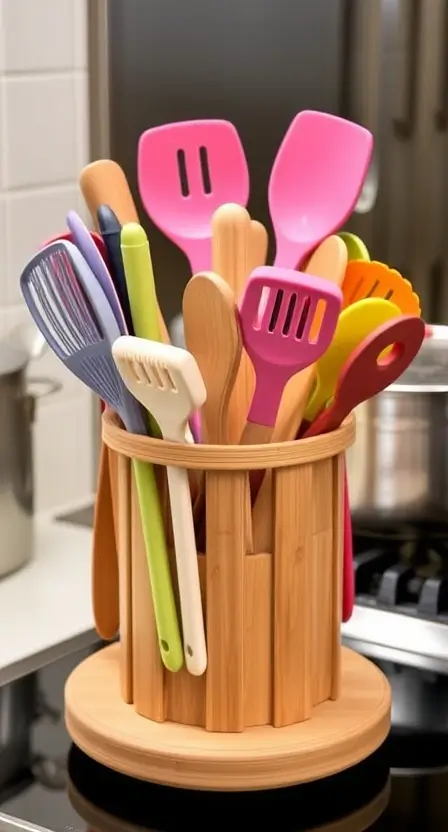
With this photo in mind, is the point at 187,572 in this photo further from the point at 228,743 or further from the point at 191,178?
the point at 191,178

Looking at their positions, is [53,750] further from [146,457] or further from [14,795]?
[146,457]

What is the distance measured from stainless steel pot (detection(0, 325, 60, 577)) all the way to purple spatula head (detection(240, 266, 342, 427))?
424 mm

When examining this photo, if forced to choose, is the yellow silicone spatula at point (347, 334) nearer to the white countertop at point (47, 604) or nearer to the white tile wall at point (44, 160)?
the white countertop at point (47, 604)

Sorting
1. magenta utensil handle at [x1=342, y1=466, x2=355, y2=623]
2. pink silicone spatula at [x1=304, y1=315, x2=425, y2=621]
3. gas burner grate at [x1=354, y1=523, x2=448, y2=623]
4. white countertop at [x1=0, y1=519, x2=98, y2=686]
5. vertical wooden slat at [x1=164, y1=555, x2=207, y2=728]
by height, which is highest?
pink silicone spatula at [x1=304, y1=315, x2=425, y2=621]

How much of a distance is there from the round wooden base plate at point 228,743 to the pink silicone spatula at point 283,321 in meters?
0.20

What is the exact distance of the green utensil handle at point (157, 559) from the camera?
72 centimetres

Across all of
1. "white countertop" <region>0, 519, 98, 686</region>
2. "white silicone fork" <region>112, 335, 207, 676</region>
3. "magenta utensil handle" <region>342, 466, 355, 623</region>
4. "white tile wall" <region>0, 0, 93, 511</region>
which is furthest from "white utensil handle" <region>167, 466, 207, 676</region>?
"white tile wall" <region>0, 0, 93, 511</region>

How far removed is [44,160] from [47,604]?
1.49ft

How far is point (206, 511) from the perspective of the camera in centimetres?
71

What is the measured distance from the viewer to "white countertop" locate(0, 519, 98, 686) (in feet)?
3.08

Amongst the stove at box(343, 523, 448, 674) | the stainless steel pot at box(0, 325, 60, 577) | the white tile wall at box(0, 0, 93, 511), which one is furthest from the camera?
the white tile wall at box(0, 0, 93, 511)

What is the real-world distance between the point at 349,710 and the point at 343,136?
0.34 metres

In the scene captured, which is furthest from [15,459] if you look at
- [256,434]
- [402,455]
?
[256,434]

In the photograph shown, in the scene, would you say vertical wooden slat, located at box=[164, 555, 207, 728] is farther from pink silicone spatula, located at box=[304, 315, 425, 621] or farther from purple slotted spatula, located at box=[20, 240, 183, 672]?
pink silicone spatula, located at box=[304, 315, 425, 621]
